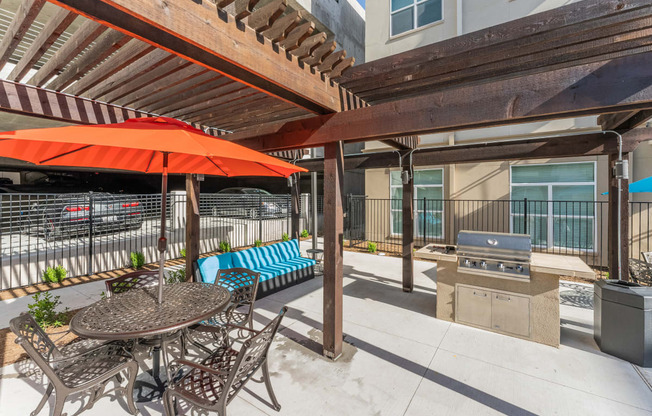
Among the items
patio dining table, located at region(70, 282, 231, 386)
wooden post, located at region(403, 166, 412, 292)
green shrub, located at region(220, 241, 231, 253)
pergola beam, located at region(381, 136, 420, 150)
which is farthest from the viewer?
green shrub, located at region(220, 241, 231, 253)

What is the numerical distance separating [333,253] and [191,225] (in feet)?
9.02

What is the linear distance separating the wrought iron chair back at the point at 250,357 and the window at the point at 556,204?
764cm

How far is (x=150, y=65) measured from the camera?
2836 millimetres

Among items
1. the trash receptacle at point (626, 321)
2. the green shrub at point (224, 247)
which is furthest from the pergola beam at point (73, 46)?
the trash receptacle at point (626, 321)

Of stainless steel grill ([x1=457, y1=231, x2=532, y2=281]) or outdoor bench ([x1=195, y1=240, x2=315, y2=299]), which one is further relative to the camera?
outdoor bench ([x1=195, y1=240, x2=315, y2=299])

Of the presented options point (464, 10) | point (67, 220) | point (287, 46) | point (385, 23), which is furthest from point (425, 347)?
point (385, 23)

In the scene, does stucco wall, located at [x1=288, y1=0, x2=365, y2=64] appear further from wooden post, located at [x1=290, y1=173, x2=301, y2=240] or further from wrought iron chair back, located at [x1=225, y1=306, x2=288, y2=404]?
wrought iron chair back, located at [x1=225, y1=306, x2=288, y2=404]

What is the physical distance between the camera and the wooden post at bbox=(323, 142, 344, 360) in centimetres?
308

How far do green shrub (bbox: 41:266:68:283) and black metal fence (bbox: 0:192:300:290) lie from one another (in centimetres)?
12

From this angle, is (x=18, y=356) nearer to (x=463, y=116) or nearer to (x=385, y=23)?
(x=463, y=116)

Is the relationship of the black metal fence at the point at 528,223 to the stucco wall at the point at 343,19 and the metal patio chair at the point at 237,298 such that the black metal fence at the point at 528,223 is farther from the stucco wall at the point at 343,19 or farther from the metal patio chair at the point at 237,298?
the stucco wall at the point at 343,19

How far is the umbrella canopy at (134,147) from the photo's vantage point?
1796 millimetres

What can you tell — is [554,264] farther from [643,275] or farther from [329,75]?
[329,75]

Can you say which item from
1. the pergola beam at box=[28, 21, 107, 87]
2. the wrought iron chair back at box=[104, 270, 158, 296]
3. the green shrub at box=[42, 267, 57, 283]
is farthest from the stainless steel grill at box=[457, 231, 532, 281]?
the green shrub at box=[42, 267, 57, 283]
